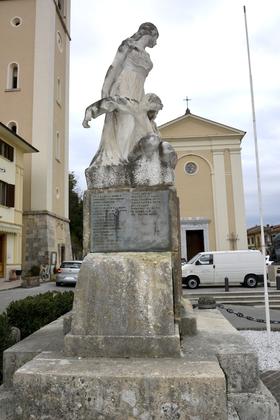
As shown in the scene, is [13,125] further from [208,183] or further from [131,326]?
[131,326]

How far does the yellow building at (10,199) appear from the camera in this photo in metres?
24.8

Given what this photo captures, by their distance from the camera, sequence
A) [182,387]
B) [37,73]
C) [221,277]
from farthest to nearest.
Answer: [37,73]
[221,277]
[182,387]

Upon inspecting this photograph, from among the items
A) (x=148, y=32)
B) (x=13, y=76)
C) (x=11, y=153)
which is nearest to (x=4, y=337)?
(x=148, y=32)

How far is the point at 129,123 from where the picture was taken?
494cm

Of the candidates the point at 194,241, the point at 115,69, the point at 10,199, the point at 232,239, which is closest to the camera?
the point at 115,69

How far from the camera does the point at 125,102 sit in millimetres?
4938

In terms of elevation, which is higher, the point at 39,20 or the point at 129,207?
the point at 39,20

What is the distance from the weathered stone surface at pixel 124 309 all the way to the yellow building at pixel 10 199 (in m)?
21.6

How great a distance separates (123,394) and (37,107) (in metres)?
28.1

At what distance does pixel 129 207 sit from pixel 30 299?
322 cm

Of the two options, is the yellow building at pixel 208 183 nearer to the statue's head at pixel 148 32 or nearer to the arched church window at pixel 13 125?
the arched church window at pixel 13 125

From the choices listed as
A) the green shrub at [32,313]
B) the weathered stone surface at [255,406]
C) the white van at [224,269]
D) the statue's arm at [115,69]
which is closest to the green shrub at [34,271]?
the white van at [224,269]

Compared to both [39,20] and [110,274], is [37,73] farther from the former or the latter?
[110,274]

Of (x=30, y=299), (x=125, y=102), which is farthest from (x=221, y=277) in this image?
(x=125, y=102)
